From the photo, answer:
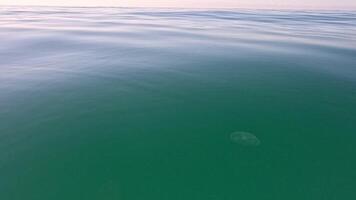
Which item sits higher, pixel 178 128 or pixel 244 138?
pixel 178 128

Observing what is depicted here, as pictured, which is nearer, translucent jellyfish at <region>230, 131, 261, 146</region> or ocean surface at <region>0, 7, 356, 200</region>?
ocean surface at <region>0, 7, 356, 200</region>

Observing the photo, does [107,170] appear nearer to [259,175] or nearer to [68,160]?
[68,160]

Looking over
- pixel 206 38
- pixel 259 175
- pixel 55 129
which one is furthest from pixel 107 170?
pixel 206 38

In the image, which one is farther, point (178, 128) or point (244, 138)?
point (178, 128)

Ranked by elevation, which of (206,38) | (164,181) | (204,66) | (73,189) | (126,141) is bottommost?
(73,189)
